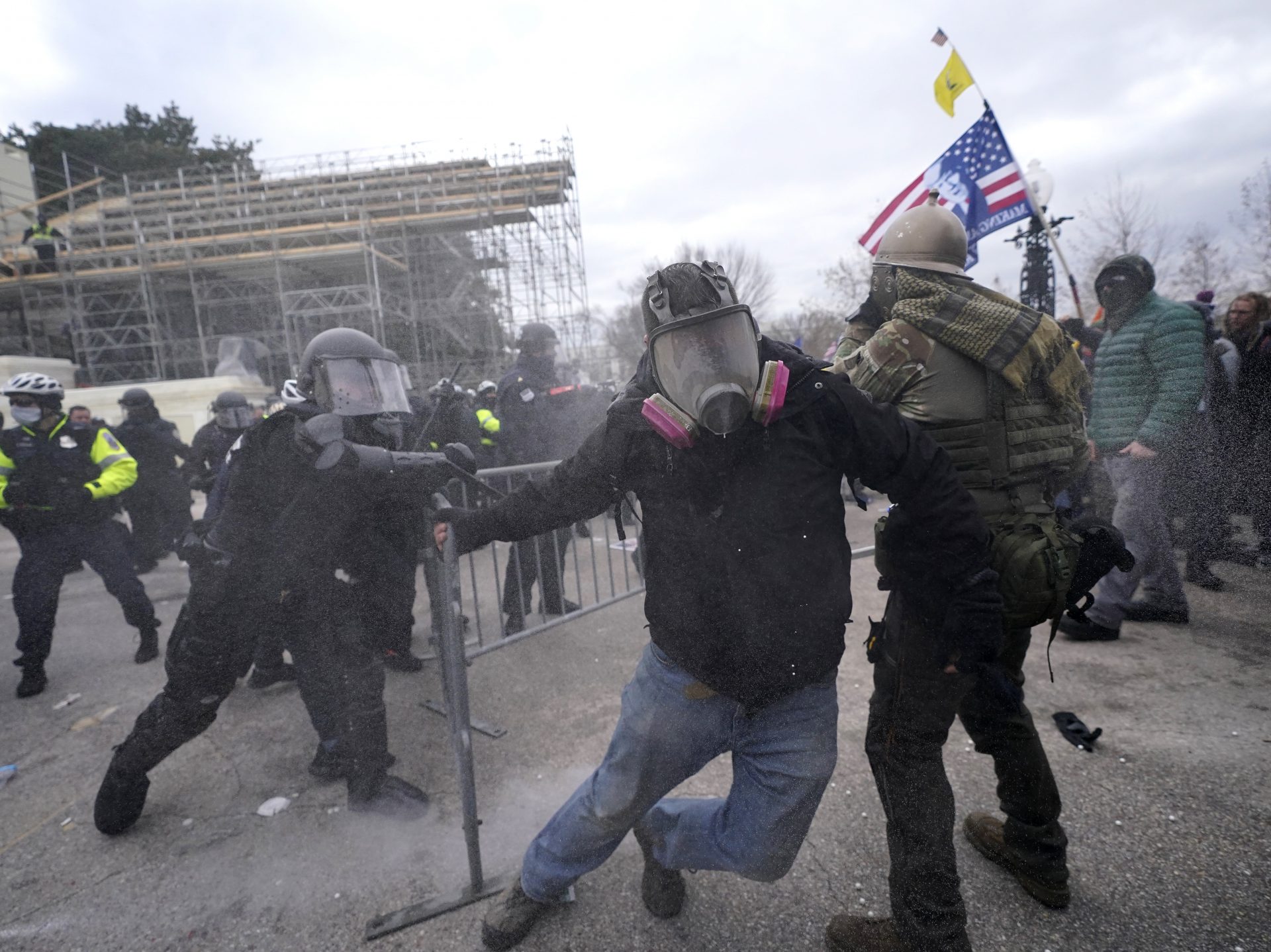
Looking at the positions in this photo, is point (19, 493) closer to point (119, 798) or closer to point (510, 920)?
point (119, 798)

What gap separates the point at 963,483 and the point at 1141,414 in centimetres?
281

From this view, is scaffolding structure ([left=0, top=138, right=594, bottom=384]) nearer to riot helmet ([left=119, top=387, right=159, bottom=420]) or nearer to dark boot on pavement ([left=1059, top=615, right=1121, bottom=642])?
riot helmet ([left=119, top=387, right=159, bottom=420])

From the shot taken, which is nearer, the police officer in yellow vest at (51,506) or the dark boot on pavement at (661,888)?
the dark boot on pavement at (661,888)

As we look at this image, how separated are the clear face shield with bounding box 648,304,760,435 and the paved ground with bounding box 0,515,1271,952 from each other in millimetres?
1676

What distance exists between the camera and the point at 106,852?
8.79ft

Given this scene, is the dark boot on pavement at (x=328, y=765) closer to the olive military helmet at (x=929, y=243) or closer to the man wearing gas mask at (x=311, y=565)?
the man wearing gas mask at (x=311, y=565)

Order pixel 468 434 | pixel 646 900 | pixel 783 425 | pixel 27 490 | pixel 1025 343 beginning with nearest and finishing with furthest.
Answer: pixel 783 425
pixel 1025 343
pixel 646 900
pixel 27 490
pixel 468 434

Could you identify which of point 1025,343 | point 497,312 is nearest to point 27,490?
point 1025,343

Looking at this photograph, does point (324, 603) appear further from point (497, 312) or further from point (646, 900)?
point (497, 312)

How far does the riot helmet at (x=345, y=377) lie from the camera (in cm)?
280

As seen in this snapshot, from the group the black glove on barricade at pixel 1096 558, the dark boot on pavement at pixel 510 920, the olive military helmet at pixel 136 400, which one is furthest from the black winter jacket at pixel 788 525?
the olive military helmet at pixel 136 400

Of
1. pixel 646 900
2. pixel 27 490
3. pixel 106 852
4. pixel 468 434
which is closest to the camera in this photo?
pixel 646 900

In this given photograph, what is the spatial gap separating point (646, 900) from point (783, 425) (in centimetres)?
164

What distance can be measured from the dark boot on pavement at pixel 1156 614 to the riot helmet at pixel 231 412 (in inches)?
275
